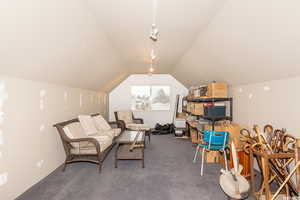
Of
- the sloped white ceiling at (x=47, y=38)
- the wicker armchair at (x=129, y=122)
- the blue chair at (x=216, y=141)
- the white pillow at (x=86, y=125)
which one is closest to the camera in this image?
the sloped white ceiling at (x=47, y=38)

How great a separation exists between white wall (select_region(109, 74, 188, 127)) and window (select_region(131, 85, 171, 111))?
18 centimetres

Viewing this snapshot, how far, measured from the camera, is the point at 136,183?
258cm

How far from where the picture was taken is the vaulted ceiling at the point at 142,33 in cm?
165

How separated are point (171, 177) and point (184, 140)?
2.62m

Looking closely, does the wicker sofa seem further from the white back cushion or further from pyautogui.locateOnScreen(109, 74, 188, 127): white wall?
pyautogui.locateOnScreen(109, 74, 188, 127): white wall

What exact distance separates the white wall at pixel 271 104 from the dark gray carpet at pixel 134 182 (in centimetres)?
124

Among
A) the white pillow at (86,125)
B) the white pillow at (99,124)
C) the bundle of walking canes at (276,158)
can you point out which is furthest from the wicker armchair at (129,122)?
the bundle of walking canes at (276,158)

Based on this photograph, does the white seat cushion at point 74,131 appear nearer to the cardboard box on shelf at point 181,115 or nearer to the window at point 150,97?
the window at point 150,97

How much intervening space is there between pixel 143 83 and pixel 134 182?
5074 mm

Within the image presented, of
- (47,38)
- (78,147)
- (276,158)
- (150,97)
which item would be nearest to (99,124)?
(78,147)

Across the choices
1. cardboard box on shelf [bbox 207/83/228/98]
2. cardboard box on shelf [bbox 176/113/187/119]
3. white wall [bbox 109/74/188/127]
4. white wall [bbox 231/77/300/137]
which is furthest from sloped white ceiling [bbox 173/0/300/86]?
white wall [bbox 109/74/188/127]

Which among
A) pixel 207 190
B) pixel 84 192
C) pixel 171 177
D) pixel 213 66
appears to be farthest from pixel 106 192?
pixel 213 66

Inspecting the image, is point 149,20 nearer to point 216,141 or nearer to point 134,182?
point 216,141

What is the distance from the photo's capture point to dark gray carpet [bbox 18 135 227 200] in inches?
88.0
